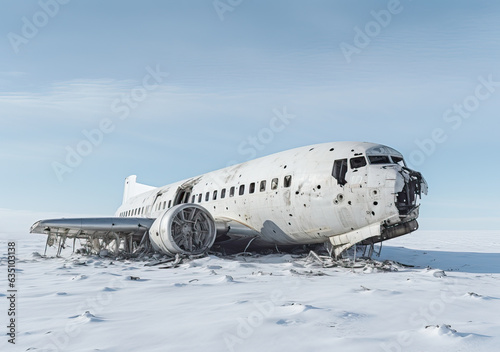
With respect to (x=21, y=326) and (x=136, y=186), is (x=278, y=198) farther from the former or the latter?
(x=136, y=186)

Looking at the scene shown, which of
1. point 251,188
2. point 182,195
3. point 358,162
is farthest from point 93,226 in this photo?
point 358,162

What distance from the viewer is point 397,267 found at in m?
12.9

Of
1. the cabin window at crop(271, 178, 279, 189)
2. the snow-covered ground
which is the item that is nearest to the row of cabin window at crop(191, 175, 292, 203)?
the cabin window at crop(271, 178, 279, 189)

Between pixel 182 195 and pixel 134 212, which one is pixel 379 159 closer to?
pixel 182 195

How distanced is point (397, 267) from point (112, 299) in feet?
28.6

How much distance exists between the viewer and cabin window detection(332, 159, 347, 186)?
13532mm

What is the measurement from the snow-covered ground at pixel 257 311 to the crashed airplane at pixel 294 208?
2018 mm

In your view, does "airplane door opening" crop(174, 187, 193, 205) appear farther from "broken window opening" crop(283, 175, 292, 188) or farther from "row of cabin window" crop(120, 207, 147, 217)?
"broken window opening" crop(283, 175, 292, 188)

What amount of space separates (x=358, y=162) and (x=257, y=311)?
27.3 feet

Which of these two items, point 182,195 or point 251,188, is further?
point 182,195

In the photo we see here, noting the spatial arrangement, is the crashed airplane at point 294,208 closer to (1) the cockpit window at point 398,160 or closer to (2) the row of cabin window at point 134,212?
(1) the cockpit window at point 398,160

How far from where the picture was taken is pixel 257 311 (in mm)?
6441

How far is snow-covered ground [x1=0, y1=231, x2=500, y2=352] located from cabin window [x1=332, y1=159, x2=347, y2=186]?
3.04 m

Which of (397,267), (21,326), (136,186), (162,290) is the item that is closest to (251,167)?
(397,267)
